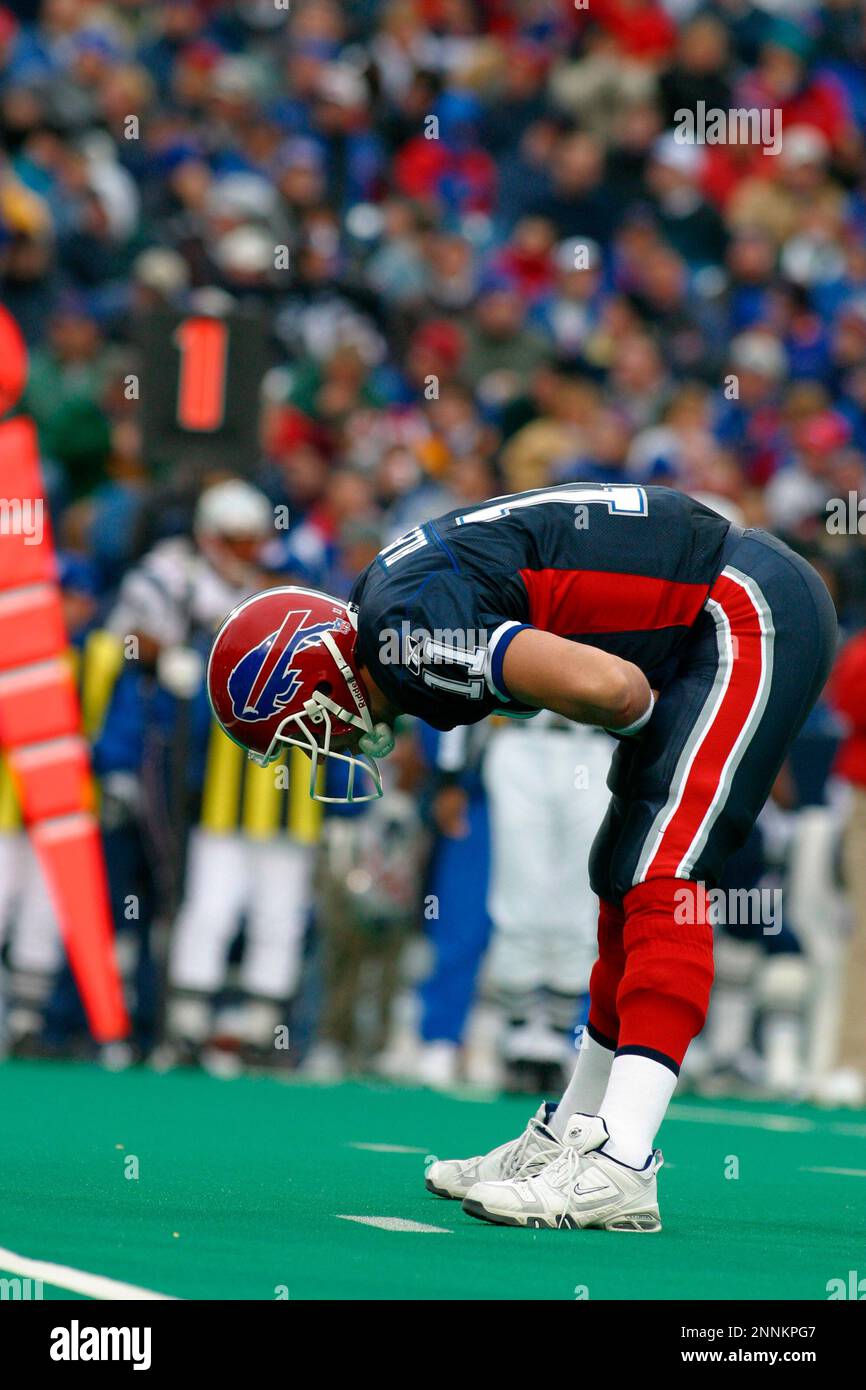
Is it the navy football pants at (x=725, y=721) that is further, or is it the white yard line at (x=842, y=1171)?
the white yard line at (x=842, y=1171)

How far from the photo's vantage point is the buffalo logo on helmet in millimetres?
5168

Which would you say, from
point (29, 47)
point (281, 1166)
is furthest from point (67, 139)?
point (281, 1166)

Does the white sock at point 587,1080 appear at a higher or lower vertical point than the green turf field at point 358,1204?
higher

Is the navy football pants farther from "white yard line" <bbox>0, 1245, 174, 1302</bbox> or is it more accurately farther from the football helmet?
"white yard line" <bbox>0, 1245, 174, 1302</bbox>

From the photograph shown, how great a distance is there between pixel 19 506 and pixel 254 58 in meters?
7.60

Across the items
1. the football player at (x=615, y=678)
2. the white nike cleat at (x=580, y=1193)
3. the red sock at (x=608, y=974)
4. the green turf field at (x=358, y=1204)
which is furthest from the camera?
the red sock at (x=608, y=974)

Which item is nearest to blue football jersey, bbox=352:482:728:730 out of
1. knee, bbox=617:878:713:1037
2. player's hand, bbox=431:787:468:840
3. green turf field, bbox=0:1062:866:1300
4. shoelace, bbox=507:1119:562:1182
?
knee, bbox=617:878:713:1037

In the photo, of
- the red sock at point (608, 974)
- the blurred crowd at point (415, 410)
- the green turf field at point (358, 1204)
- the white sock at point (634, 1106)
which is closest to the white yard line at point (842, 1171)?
the green turf field at point (358, 1204)

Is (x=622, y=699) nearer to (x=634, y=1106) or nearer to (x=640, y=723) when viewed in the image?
(x=640, y=723)

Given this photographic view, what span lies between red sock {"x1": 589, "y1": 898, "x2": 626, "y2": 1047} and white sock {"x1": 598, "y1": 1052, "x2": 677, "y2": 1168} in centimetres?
48

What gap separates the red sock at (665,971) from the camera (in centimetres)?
509

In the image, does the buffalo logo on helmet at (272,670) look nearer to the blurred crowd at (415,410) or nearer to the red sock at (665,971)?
the red sock at (665,971)

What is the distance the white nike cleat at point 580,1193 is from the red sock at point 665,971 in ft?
0.71
